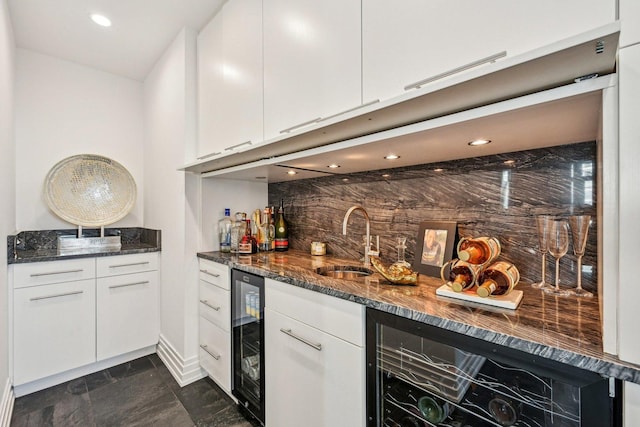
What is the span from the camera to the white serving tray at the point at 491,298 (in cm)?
87

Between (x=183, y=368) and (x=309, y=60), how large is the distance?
2076 mm

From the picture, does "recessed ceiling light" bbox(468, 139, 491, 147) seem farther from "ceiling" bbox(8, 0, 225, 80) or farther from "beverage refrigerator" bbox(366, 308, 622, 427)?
"ceiling" bbox(8, 0, 225, 80)

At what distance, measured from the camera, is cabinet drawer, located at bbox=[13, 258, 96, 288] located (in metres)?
1.86

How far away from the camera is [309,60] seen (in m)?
1.27

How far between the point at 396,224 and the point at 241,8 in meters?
1.52

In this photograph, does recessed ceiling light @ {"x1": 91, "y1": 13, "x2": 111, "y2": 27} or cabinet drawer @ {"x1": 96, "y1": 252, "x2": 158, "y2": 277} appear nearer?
recessed ceiling light @ {"x1": 91, "y1": 13, "x2": 111, "y2": 27}

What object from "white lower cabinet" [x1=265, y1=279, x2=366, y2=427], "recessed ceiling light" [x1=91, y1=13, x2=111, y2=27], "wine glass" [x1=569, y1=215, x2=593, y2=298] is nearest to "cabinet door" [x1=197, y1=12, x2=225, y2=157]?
"recessed ceiling light" [x1=91, y1=13, x2=111, y2=27]

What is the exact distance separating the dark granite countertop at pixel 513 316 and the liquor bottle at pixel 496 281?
0.05m

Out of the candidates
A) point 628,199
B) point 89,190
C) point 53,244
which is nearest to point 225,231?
point 89,190

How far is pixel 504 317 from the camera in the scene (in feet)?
2.62

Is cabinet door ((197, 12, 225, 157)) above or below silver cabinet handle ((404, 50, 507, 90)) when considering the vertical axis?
above

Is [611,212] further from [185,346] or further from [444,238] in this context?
[185,346]

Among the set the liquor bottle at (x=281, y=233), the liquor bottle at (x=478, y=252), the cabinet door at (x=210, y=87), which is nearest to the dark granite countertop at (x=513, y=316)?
the liquor bottle at (x=478, y=252)

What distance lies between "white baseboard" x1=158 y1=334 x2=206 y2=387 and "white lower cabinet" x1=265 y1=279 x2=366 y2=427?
858 millimetres
